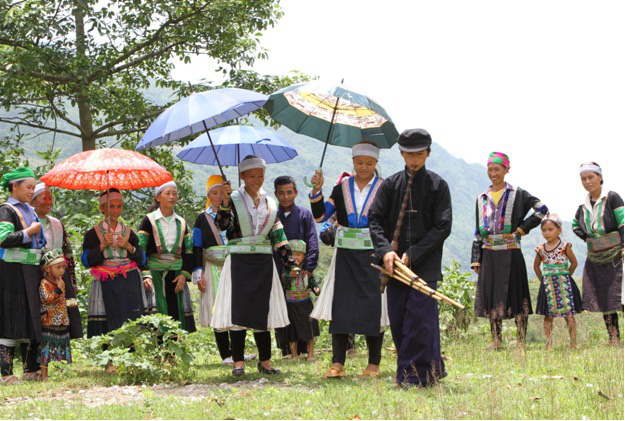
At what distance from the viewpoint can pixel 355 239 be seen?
6.65 meters

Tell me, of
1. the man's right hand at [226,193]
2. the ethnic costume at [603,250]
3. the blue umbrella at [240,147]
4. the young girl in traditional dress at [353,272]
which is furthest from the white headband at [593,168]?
the man's right hand at [226,193]

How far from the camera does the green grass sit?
190 inches

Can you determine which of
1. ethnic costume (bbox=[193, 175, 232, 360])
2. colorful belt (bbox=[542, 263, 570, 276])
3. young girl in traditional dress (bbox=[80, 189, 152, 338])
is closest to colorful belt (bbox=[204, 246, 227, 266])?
ethnic costume (bbox=[193, 175, 232, 360])

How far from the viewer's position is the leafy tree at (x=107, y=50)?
1248cm

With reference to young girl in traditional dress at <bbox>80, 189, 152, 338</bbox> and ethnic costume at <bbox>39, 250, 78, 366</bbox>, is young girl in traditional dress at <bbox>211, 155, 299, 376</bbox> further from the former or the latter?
ethnic costume at <bbox>39, 250, 78, 366</bbox>

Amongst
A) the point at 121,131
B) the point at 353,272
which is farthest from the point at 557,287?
the point at 121,131

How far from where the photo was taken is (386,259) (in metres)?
5.81

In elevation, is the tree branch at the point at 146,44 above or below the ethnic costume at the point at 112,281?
above

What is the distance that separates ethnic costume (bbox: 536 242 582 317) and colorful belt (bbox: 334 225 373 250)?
3.19 meters

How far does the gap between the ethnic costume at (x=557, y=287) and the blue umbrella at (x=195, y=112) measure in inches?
163

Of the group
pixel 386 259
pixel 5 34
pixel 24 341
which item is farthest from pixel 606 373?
pixel 5 34

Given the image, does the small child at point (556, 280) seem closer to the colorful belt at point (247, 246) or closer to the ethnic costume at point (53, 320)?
the colorful belt at point (247, 246)

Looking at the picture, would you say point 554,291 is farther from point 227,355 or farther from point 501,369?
point 227,355

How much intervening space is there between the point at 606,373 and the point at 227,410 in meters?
3.11
